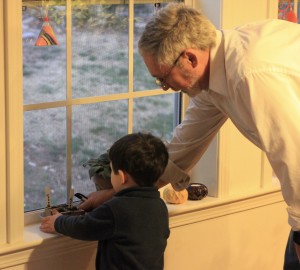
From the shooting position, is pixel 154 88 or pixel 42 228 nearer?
pixel 42 228

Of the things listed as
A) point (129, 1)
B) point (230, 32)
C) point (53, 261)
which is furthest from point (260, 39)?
point (53, 261)

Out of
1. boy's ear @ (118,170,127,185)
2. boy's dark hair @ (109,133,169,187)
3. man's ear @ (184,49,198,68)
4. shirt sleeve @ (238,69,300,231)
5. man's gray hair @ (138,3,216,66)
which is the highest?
man's gray hair @ (138,3,216,66)

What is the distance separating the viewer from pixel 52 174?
8.82ft

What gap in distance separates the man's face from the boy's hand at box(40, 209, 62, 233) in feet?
2.27

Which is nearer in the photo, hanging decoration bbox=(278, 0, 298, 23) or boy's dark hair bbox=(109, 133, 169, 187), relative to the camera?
boy's dark hair bbox=(109, 133, 169, 187)

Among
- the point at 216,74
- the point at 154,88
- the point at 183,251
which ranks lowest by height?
the point at 183,251

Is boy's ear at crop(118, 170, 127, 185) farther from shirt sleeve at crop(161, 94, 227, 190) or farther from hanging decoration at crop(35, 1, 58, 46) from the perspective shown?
hanging decoration at crop(35, 1, 58, 46)

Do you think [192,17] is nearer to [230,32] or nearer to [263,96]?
[230,32]

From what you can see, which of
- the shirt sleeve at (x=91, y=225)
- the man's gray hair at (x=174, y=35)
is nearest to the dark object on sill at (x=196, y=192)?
the shirt sleeve at (x=91, y=225)

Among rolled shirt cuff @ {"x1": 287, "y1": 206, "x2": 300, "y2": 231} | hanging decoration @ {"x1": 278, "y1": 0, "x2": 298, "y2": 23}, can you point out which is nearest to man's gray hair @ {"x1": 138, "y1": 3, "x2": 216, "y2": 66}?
rolled shirt cuff @ {"x1": 287, "y1": 206, "x2": 300, "y2": 231}

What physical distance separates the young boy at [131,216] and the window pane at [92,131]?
14.6 inches

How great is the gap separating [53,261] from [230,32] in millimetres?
1060

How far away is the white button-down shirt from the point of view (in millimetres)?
1869

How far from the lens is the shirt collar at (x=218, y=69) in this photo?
2.03 m
